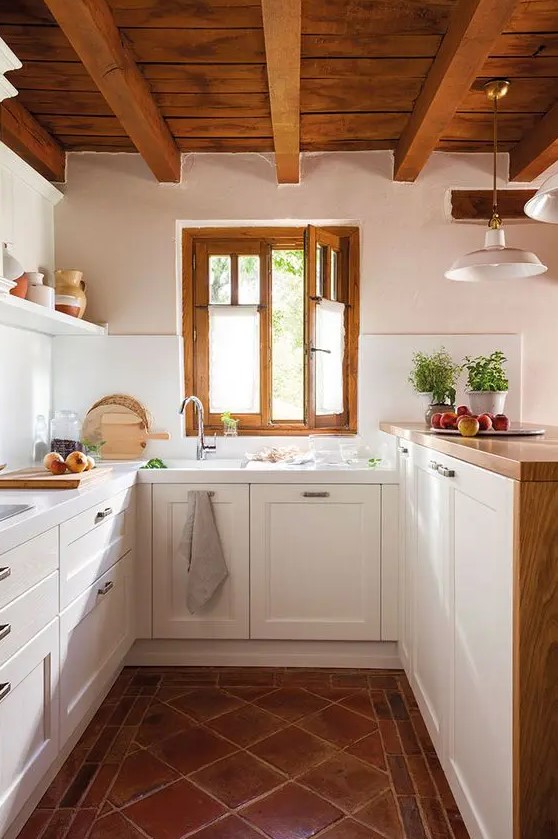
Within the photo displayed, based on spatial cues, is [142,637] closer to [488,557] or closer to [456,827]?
[456,827]

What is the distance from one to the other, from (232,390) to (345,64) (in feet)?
5.50

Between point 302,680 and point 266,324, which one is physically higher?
point 266,324

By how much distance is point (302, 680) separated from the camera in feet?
8.89

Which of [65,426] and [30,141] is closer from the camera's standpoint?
[30,141]

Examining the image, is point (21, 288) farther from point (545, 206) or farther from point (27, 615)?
point (545, 206)

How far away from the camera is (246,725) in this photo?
233 centimetres

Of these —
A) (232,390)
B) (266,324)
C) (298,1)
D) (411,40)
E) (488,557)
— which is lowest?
(488,557)

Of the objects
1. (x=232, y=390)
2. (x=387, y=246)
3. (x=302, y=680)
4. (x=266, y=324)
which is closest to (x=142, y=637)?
(x=302, y=680)

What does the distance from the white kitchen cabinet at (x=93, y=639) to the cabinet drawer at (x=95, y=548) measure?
1.6 inches

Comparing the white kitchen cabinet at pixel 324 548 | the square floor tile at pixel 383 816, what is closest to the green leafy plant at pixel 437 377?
the white kitchen cabinet at pixel 324 548

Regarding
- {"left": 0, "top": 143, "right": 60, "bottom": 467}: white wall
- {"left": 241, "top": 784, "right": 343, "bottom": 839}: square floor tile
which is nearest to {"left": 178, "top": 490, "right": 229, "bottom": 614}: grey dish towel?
{"left": 0, "top": 143, "right": 60, "bottom": 467}: white wall

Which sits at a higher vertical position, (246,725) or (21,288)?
(21,288)

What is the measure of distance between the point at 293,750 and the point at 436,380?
1.69 meters

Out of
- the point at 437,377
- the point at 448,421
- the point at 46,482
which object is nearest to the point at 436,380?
the point at 437,377
